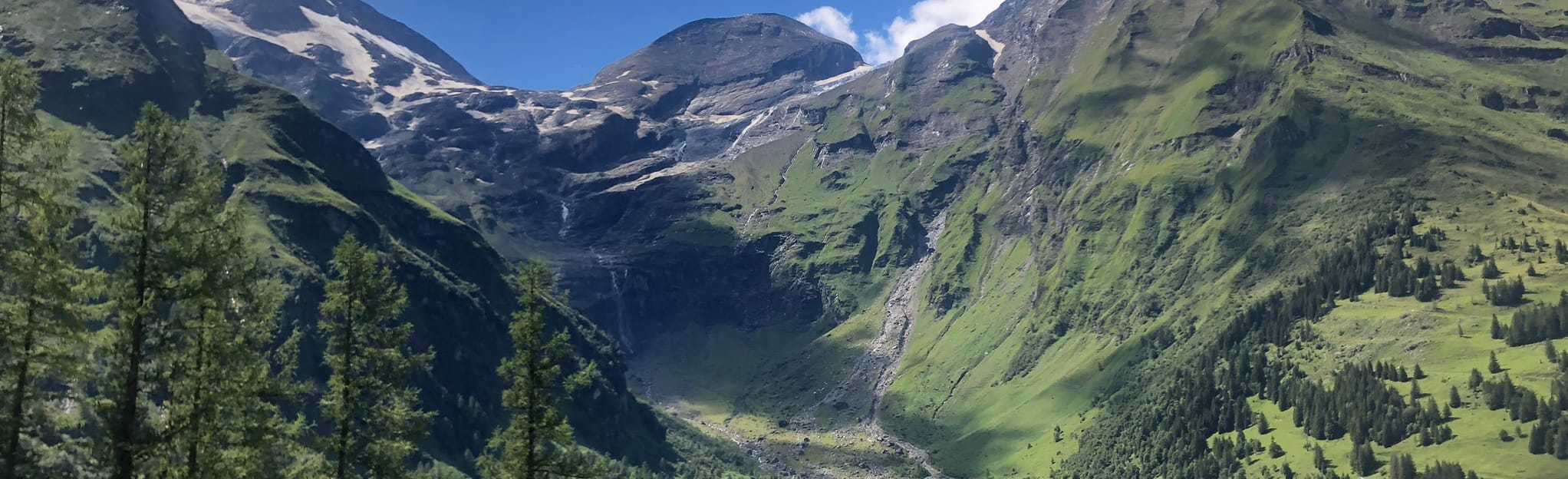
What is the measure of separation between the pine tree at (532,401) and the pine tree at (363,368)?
4.28m

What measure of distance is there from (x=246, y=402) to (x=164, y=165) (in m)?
9.41

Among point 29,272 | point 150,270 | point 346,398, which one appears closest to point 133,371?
point 150,270

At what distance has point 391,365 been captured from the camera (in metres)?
44.8

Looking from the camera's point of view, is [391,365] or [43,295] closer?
[43,295]

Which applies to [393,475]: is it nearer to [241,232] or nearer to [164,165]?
[241,232]

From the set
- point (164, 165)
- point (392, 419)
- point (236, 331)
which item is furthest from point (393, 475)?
point (164, 165)

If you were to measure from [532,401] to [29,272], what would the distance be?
795 inches

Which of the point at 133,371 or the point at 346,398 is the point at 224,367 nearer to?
the point at 133,371

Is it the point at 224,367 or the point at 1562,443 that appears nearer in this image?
the point at 224,367

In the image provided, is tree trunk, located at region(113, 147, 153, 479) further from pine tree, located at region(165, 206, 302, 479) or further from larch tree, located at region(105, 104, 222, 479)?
pine tree, located at region(165, 206, 302, 479)

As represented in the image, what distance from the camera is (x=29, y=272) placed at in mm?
34375

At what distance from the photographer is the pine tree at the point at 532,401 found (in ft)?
156

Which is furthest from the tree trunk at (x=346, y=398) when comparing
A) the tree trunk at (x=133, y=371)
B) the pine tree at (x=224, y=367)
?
the tree trunk at (x=133, y=371)

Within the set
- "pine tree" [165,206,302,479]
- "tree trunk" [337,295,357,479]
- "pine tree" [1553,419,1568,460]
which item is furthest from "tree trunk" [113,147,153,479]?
"pine tree" [1553,419,1568,460]
